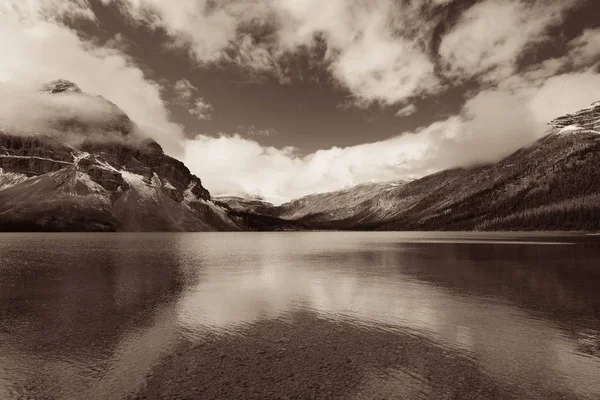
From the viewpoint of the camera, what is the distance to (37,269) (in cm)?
7169

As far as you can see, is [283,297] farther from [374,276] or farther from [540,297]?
[540,297]

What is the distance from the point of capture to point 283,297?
4800 centimetres

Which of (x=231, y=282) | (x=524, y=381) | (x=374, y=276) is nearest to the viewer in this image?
(x=524, y=381)

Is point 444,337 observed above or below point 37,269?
below

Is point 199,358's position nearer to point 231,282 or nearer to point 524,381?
point 524,381

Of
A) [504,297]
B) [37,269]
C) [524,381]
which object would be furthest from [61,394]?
[37,269]

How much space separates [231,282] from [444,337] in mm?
38059

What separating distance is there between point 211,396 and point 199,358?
20.4 feet

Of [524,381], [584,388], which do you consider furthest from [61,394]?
[584,388]

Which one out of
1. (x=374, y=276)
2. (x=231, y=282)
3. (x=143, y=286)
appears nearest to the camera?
(x=143, y=286)

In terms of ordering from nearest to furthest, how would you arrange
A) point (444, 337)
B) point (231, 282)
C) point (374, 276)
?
point (444, 337) → point (231, 282) → point (374, 276)

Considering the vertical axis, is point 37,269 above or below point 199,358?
above

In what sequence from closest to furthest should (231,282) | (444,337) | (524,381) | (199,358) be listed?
1. (524,381)
2. (199,358)
3. (444,337)
4. (231,282)

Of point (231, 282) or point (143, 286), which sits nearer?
point (143, 286)
